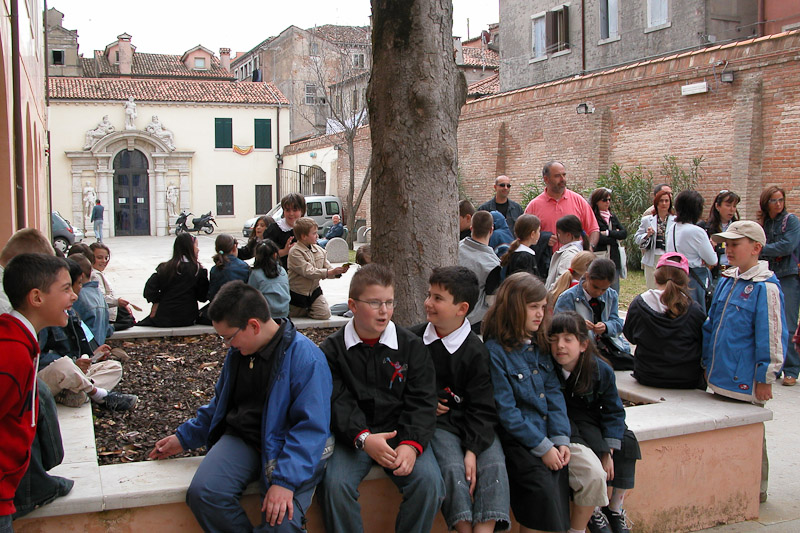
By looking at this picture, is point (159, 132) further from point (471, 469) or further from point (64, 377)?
point (471, 469)

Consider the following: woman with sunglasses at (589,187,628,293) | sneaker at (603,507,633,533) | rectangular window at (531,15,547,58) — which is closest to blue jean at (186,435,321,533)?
sneaker at (603,507,633,533)

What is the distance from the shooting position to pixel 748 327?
459 centimetres

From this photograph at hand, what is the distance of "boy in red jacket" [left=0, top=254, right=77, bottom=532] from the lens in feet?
9.58

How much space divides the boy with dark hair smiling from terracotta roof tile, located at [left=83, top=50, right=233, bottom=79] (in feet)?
172

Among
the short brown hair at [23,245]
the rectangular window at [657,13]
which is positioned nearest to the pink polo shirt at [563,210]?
the short brown hair at [23,245]

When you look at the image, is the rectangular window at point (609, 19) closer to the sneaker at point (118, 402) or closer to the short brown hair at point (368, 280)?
the sneaker at point (118, 402)

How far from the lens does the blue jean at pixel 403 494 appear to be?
11.2ft

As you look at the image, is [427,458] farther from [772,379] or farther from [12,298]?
[772,379]

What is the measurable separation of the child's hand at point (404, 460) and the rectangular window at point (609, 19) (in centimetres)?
2635

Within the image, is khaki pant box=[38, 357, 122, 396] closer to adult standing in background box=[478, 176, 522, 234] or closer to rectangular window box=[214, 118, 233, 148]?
adult standing in background box=[478, 176, 522, 234]

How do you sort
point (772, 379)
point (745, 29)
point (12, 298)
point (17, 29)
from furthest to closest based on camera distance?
point (745, 29) < point (17, 29) < point (772, 379) < point (12, 298)

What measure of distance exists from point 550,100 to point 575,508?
800 inches

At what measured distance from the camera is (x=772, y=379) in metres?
4.52

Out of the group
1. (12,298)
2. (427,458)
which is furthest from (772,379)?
(12,298)
